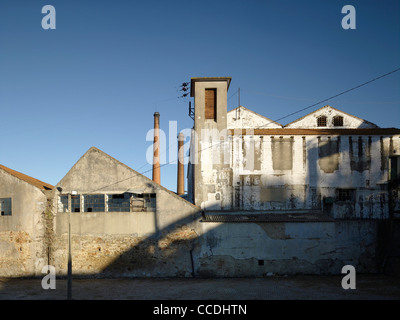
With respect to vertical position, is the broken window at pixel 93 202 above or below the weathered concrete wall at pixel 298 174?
below

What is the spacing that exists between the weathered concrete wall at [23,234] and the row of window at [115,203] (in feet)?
5.00

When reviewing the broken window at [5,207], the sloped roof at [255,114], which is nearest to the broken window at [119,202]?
the broken window at [5,207]

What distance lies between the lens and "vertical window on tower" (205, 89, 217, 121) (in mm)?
23344

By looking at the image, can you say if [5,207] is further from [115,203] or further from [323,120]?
[323,120]

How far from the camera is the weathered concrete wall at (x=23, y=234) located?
20359 millimetres

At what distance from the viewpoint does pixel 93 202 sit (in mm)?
21016

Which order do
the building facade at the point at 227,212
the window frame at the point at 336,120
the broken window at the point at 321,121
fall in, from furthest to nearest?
the broken window at the point at 321,121 → the window frame at the point at 336,120 → the building facade at the point at 227,212

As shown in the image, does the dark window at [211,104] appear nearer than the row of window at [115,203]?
No

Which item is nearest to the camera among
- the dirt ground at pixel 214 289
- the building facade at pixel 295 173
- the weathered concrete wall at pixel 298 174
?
the dirt ground at pixel 214 289

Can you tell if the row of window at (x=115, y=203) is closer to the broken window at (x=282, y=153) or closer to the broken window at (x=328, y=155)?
the broken window at (x=282, y=153)

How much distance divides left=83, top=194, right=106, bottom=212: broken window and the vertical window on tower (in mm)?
9076

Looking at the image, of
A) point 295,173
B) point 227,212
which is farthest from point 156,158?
point 295,173
